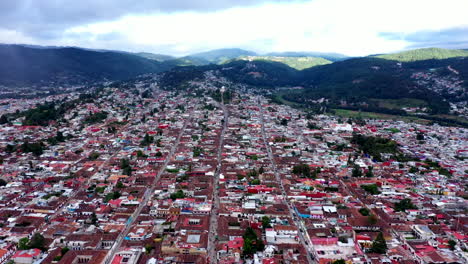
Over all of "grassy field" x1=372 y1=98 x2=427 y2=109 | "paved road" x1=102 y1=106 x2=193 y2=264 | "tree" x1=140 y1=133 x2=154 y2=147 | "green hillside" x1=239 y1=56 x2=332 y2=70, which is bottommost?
"paved road" x1=102 y1=106 x2=193 y2=264

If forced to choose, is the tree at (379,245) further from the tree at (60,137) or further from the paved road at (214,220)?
the tree at (60,137)

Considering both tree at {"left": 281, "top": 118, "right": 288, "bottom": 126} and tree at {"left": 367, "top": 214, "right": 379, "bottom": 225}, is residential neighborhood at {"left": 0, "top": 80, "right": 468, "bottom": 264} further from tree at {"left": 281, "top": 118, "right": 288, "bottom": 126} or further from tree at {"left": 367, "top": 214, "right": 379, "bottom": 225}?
tree at {"left": 281, "top": 118, "right": 288, "bottom": 126}

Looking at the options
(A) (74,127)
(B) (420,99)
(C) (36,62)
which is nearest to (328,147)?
(A) (74,127)

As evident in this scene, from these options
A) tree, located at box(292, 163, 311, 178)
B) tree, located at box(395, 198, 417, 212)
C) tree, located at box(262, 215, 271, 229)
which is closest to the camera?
tree, located at box(262, 215, 271, 229)

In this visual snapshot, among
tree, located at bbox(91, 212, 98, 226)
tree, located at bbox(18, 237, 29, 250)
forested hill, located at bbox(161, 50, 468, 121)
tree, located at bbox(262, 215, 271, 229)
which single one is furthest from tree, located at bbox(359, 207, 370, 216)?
forested hill, located at bbox(161, 50, 468, 121)

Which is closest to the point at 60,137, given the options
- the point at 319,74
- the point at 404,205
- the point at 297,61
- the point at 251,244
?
the point at 251,244

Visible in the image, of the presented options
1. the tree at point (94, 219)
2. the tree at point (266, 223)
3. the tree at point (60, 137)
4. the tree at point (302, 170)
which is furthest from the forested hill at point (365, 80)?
the tree at point (94, 219)

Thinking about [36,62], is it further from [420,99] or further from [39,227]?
[420,99]

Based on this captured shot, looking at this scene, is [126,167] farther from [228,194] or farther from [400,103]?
[400,103]
